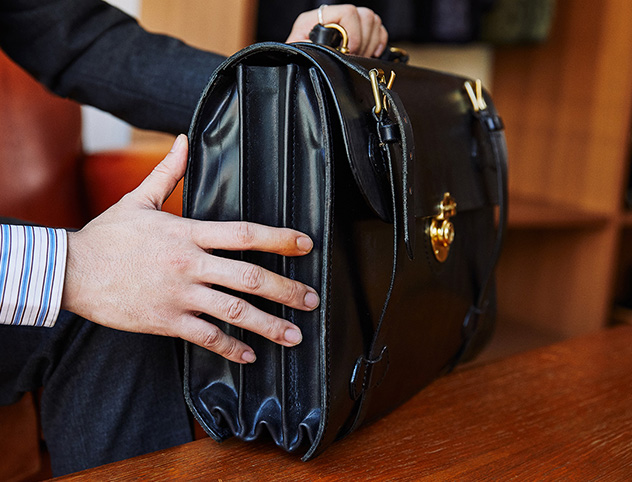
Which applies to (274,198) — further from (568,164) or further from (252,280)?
(568,164)

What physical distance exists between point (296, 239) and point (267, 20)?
0.89 meters

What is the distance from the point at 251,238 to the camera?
0.37m

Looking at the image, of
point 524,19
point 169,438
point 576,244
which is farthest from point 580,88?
point 169,438

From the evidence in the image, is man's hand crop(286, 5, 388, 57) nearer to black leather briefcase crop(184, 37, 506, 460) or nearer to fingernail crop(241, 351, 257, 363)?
black leather briefcase crop(184, 37, 506, 460)

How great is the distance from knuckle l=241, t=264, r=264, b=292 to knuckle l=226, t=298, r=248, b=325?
0.01 meters

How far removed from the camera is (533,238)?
5.04ft

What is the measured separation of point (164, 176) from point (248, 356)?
128 millimetres

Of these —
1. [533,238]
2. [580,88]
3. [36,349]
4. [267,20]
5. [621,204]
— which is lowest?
[533,238]

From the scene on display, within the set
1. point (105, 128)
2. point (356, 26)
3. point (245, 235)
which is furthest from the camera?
point (105, 128)

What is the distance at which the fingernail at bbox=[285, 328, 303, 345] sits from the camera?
38 centimetres

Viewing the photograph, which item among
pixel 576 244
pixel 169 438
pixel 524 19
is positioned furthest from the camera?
pixel 576 244

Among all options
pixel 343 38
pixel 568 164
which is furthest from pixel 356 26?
pixel 568 164

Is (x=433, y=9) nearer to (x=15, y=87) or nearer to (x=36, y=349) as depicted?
(x=15, y=87)

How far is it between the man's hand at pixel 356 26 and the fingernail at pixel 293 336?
1.04 ft
